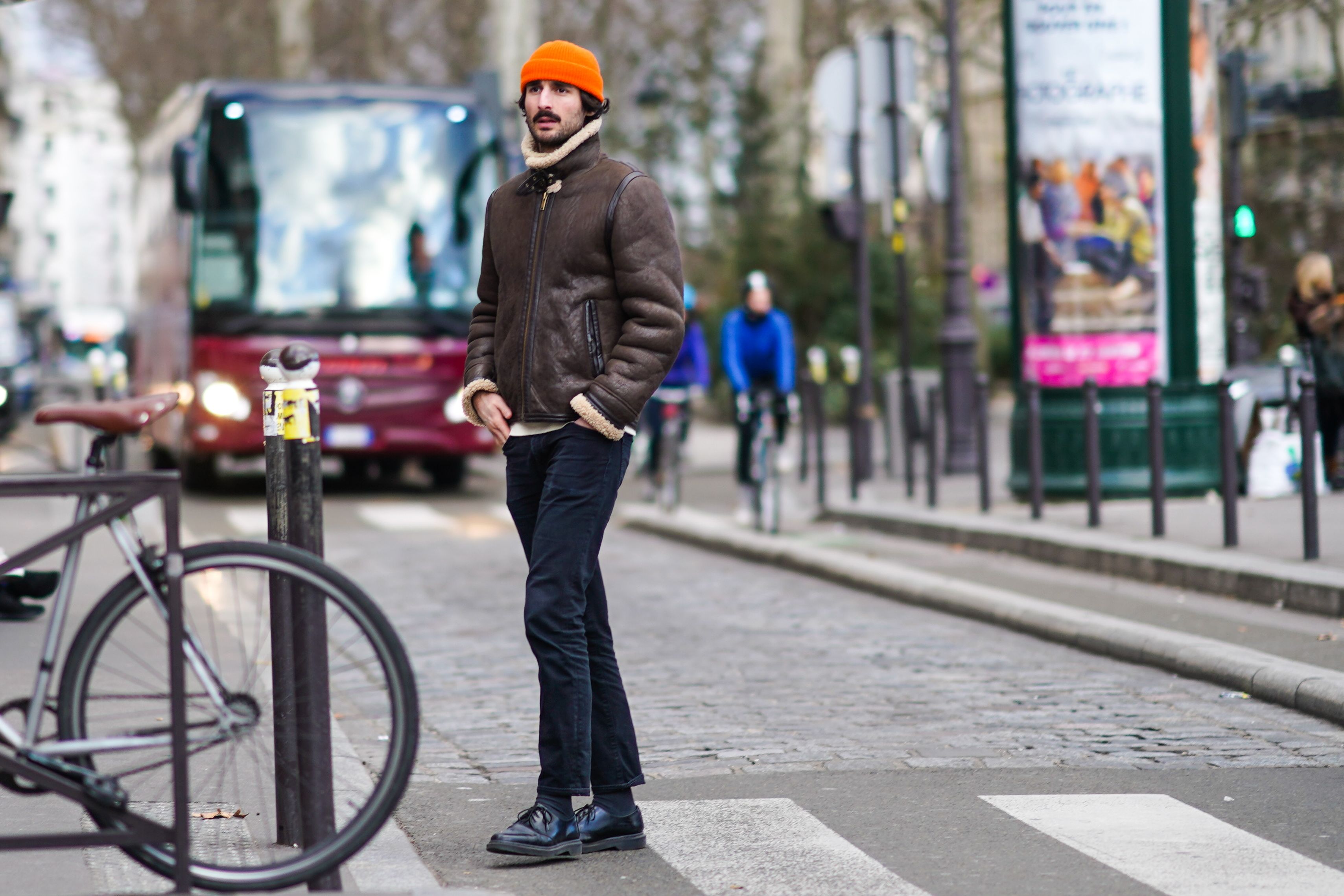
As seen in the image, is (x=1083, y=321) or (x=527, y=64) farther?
(x=1083, y=321)

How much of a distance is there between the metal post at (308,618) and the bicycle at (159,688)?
0.16 feet

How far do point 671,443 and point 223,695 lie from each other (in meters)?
12.0

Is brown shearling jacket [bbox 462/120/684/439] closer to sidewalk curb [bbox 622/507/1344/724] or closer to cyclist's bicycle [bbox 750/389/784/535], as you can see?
sidewalk curb [bbox 622/507/1344/724]

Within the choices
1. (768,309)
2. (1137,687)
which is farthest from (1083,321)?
(1137,687)

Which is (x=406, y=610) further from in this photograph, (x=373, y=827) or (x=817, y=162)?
(x=817, y=162)

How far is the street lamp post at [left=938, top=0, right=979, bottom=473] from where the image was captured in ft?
60.8

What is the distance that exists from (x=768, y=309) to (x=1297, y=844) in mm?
9686

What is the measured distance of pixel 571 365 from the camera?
4805 mm

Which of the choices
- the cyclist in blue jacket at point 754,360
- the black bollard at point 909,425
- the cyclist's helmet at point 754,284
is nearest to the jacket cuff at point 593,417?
the cyclist in blue jacket at point 754,360

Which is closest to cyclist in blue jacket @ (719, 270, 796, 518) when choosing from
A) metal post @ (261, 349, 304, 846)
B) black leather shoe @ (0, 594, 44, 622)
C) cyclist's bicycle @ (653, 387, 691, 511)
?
cyclist's bicycle @ (653, 387, 691, 511)

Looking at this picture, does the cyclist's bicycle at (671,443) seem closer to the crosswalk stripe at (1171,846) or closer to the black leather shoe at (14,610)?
the black leather shoe at (14,610)

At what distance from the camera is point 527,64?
4.91 meters

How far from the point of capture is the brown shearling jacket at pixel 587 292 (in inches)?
187

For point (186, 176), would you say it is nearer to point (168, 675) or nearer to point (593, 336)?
point (593, 336)
